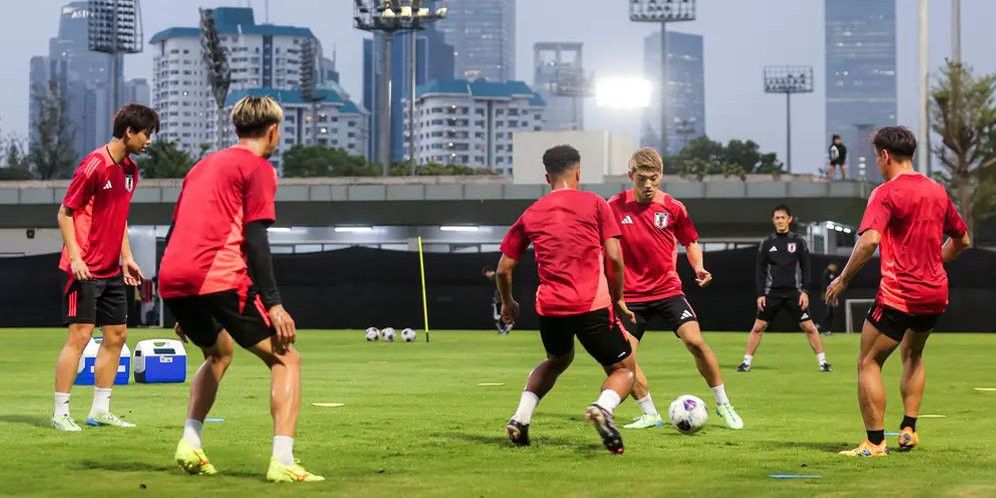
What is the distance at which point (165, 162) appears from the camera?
11338 centimetres

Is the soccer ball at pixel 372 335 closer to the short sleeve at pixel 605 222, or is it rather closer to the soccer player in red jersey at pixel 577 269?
the soccer player in red jersey at pixel 577 269

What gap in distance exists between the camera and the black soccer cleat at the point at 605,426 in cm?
878

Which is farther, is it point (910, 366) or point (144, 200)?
point (144, 200)

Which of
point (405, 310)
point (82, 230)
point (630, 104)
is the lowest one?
point (405, 310)

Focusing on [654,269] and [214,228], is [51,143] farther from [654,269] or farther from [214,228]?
[214,228]

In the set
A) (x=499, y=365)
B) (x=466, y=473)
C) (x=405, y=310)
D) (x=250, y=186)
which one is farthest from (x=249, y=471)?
(x=405, y=310)

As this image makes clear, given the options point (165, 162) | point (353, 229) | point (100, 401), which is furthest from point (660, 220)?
point (165, 162)

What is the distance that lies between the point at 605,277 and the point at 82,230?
3642 mm

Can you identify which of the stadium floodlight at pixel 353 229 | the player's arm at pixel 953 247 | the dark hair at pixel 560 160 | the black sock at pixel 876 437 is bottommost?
the black sock at pixel 876 437

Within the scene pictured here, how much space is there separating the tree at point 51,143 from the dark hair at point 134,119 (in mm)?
120427

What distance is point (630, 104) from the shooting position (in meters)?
109

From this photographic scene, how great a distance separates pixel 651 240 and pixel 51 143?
425 ft

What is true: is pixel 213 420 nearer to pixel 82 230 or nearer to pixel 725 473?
pixel 82 230

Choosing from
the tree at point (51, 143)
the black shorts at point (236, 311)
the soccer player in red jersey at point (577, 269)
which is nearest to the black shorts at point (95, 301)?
the black shorts at point (236, 311)
